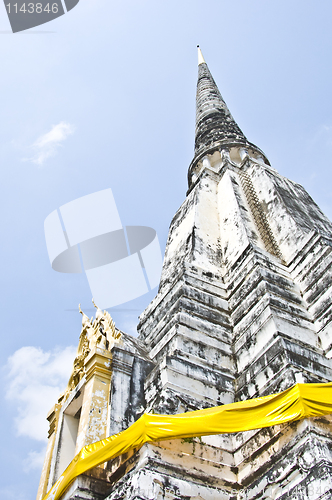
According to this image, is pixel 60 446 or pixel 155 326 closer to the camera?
pixel 60 446

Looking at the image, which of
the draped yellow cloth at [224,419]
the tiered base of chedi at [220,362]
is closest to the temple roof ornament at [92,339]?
the tiered base of chedi at [220,362]

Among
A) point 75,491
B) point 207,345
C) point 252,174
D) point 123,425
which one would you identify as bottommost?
point 75,491

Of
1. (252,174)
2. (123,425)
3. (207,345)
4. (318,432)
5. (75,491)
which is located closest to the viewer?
(318,432)

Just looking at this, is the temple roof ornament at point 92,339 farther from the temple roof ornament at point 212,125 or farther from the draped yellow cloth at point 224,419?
the temple roof ornament at point 212,125

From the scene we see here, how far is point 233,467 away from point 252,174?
9.20 m

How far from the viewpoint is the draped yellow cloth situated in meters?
4.44

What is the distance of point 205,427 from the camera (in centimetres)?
461

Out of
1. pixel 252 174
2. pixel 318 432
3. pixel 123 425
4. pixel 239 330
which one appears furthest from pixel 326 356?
pixel 252 174

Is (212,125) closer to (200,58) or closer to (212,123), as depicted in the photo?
(212,123)

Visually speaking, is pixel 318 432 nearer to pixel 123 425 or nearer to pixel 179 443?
pixel 179 443

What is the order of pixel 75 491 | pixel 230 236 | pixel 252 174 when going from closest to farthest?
pixel 75 491 < pixel 230 236 < pixel 252 174

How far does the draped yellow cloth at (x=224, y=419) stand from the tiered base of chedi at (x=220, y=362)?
222 millimetres

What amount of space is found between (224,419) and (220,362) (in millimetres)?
2185

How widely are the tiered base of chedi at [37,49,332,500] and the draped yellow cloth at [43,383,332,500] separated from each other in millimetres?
222
